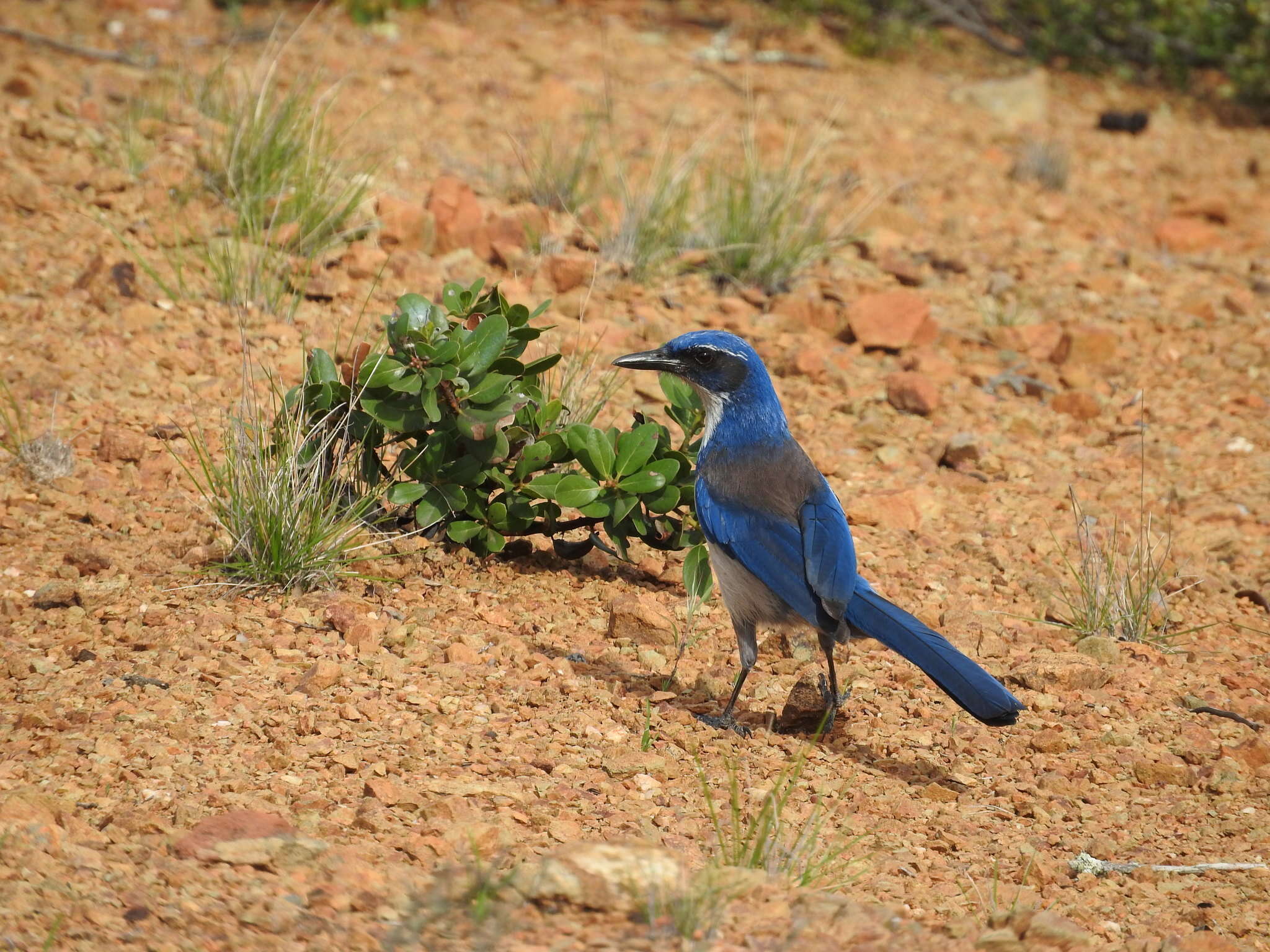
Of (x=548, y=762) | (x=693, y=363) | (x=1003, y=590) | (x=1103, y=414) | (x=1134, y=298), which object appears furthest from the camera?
(x=1134, y=298)

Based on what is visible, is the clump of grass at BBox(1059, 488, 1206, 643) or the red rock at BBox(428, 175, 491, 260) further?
the red rock at BBox(428, 175, 491, 260)

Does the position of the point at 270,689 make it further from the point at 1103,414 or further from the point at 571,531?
the point at 1103,414

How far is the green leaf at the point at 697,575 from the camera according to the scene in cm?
509

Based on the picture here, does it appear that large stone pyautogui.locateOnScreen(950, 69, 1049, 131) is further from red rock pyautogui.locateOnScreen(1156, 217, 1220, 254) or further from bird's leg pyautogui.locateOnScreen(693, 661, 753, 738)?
bird's leg pyautogui.locateOnScreen(693, 661, 753, 738)

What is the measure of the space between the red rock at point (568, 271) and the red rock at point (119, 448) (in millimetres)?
2478

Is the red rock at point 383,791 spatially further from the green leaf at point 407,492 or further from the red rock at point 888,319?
the red rock at point 888,319

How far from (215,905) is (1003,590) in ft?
11.7

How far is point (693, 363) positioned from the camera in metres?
5.21

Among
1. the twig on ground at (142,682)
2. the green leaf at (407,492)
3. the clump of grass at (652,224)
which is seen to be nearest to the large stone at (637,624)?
the green leaf at (407,492)

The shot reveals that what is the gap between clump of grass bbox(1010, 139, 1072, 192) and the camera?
32.5 feet

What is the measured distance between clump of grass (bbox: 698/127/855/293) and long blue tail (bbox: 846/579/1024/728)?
3556mm

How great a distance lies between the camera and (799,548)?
183 inches

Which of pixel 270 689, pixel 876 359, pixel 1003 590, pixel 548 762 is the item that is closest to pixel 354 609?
pixel 270 689

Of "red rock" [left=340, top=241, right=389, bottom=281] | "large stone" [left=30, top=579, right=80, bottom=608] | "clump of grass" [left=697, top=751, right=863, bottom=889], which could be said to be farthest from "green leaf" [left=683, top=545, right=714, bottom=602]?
"red rock" [left=340, top=241, right=389, bottom=281]
